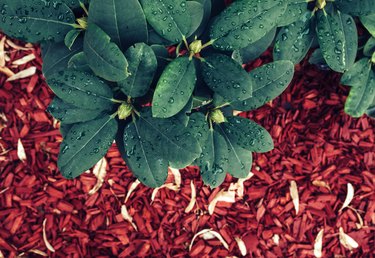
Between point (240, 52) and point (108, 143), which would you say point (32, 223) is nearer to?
point (108, 143)

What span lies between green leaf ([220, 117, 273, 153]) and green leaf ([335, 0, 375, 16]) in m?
0.46

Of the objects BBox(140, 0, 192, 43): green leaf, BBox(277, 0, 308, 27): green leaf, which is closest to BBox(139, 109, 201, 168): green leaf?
BBox(140, 0, 192, 43): green leaf

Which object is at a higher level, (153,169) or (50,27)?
(50,27)

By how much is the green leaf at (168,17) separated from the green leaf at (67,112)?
0.97ft

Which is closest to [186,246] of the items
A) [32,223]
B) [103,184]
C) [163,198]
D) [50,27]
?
[163,198]

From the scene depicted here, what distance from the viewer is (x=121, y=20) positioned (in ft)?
3.96

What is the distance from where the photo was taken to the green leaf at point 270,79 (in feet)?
4.46

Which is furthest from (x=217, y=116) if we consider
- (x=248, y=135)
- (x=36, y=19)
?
(x=36, y=19)

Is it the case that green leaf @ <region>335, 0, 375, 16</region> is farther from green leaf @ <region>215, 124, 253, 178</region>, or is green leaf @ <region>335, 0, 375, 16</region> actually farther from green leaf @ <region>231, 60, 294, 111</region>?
green leaf @ <region>215, 124, 253, 178</region>

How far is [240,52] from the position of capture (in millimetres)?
1468

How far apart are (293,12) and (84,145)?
0.75 meters

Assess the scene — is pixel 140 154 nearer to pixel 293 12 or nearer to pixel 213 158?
pixel 213 158

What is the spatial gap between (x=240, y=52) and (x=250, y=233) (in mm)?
888

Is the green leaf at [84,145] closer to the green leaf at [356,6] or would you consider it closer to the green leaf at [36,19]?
the green leaf at [36,19]
